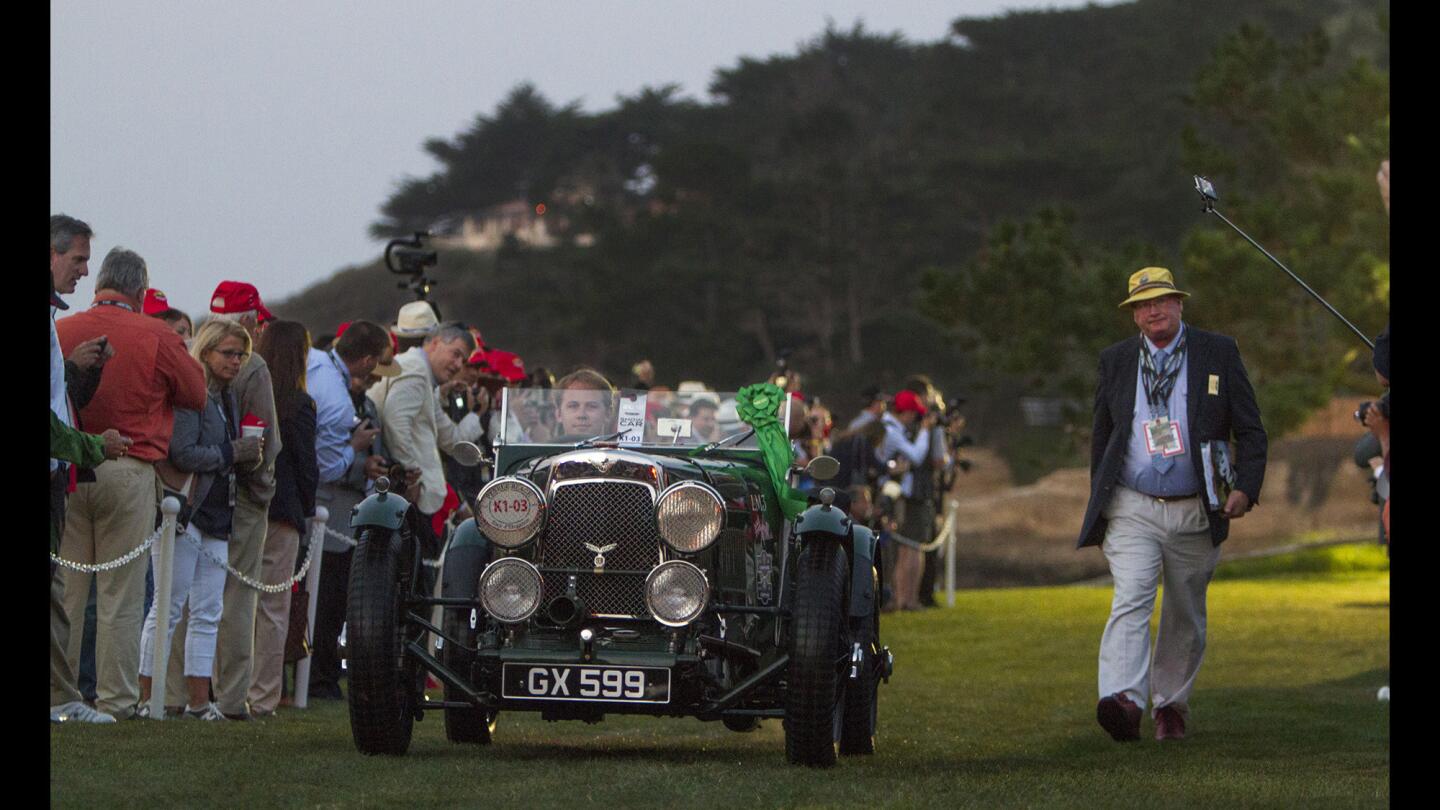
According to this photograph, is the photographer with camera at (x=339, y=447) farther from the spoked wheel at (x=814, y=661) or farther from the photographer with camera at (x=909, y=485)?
the photographer with camera at (x=909, y=485)

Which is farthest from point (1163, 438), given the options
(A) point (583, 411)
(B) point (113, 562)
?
(B) point (113, 562)

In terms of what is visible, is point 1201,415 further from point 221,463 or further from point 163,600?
point 163,600

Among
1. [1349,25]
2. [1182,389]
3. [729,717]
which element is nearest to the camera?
[729,717]

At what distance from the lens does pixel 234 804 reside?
7156mm

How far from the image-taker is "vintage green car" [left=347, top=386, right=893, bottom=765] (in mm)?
8523

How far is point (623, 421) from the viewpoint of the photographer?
983cm

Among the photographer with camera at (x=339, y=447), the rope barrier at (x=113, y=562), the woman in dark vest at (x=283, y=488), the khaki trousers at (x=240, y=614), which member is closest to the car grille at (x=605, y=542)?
the rope barrier at (x=113, y=562)

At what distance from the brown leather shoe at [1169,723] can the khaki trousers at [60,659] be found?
16.5ft

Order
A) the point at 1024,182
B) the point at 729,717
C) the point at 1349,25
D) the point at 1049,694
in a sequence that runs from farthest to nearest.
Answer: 1. the point at 1024,182
2. the point at 1349,25
3. the point at 1049,694
4. the point at 729,717

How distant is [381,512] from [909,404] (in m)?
14.1

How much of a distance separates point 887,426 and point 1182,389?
11.7 metres

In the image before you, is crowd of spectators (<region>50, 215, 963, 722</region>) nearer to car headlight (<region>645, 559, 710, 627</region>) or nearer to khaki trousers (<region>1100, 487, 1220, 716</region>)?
car headlight (<region>645, 559, 710, 627</region>)
